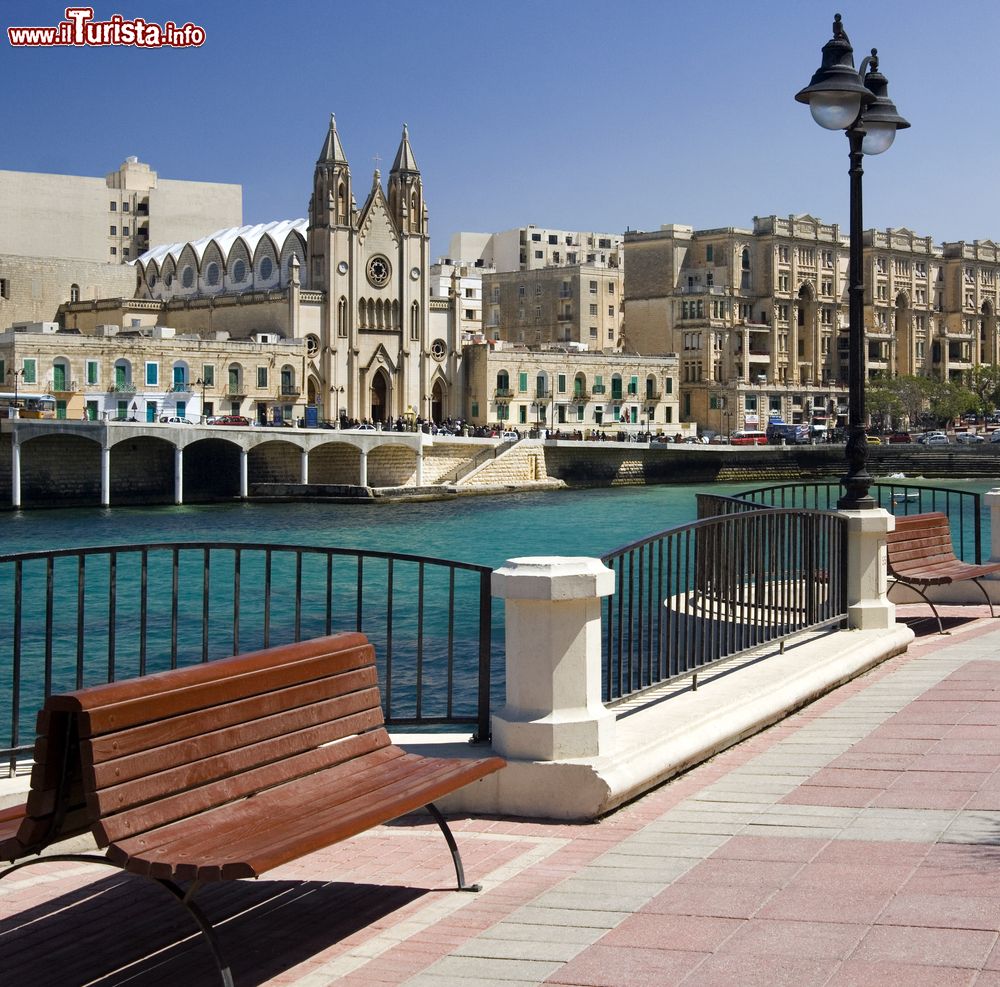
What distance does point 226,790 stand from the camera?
4.62m

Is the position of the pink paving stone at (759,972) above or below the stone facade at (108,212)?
below

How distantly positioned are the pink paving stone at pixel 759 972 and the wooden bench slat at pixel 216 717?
5.31 feet

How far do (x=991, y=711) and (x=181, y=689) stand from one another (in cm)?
501

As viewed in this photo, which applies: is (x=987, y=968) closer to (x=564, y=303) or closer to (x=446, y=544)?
(x=446, y=544)

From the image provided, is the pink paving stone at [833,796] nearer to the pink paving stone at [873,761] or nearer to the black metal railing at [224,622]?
the pink paving stone at [873,761]

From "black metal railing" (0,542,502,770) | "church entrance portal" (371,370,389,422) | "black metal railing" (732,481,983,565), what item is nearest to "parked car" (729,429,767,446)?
"black metal railing" (732,481,983,565)

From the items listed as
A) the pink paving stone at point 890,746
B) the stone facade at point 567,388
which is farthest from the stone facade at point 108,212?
the pink paving stone at point 890,746

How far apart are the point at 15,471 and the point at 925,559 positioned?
49.8 meters

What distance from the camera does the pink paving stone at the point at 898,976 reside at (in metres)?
3.98

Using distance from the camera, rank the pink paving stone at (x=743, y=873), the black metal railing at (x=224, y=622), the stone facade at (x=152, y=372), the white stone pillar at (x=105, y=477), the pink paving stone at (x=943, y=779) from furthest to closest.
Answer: the stone facade at (x=152, y=372)
the white stone pillar at (x=105, y=477)
the black metal railing at (x=224, y=622)
the pink paving stone at (x=943, y=779)
the pink paving stone at (x=743, y=873)

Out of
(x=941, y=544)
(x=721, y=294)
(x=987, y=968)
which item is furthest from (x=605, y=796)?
(x=721, y=294)

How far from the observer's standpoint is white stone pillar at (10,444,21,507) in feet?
185

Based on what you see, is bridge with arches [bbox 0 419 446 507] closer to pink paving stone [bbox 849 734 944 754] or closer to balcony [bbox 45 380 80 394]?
balcony [bbox 45 380 80 394]

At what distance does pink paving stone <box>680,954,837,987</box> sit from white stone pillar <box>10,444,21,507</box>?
2199 inches
